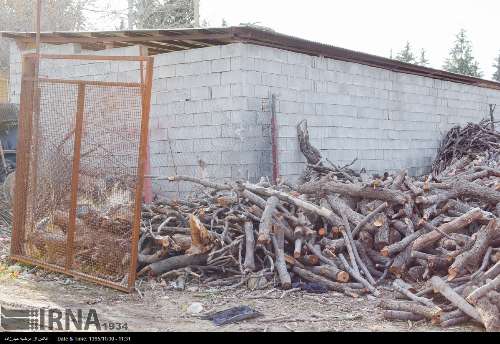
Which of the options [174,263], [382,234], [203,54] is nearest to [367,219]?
[382,234]

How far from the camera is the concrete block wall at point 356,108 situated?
12328 mm

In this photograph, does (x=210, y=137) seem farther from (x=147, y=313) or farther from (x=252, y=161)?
(x=147, y=313)

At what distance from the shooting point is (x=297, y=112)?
12.8 metres

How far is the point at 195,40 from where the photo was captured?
38.1 feet

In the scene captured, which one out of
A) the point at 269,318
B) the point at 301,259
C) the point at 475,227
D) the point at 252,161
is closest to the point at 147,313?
the point at 269,318

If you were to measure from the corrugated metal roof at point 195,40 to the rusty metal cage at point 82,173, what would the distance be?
370 cm

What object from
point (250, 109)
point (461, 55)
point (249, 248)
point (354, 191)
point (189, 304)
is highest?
point (461, 55)

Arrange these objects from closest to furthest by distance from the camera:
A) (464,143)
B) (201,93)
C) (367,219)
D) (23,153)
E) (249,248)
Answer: (249,248)
(367,219)
(23,153)
(201,93)
(464,143)

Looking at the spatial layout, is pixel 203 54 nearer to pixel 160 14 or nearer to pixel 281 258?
pixel 281 258

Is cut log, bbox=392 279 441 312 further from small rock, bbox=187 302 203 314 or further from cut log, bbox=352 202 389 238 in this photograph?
small rock, bbox=187 302 203 314

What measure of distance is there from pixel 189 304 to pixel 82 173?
2059 millimetres

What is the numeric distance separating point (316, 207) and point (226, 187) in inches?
59.1

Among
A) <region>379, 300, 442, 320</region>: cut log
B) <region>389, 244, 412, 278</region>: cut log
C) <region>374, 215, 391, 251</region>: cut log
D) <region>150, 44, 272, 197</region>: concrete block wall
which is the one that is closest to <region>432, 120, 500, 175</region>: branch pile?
<region>150, 44, 272, 197</region>: concrete block wall

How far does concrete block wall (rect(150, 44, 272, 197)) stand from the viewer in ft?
38.1
